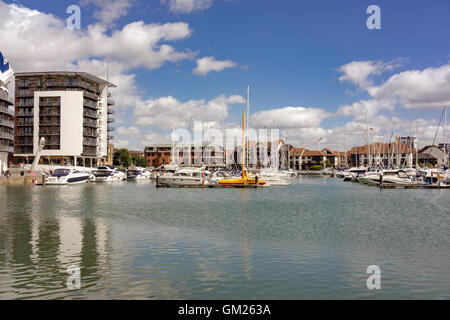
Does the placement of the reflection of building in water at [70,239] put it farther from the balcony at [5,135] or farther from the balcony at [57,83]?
the balcony at [57,83]

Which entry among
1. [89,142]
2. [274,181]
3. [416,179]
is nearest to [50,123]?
[89,142]

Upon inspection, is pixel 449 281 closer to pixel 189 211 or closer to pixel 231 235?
pixel 231 235

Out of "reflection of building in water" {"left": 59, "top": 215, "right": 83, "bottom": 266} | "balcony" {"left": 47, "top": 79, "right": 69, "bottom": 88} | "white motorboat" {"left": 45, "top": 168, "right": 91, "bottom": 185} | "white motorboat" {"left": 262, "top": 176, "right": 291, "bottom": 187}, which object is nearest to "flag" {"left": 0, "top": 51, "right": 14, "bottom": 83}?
"reflection of building in water" {"left": 59, "top": 215, "right": 83, "bottom": 266}

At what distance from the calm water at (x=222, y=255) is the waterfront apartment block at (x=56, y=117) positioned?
335 feet

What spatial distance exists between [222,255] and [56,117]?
12788 centimetres

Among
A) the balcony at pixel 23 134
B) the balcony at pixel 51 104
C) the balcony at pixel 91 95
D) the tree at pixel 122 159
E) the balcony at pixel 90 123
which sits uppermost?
the balcony at pixel 91 95

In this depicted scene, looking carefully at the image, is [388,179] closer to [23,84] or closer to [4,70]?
[4,70]

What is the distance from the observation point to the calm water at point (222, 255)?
15.6 m

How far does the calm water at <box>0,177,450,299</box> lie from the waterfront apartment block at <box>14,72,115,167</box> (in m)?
102

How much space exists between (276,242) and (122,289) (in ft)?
37.7

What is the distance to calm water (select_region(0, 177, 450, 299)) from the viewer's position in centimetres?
1562

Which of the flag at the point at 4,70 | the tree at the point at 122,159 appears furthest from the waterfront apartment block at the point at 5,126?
the tree at the point at 122,159
